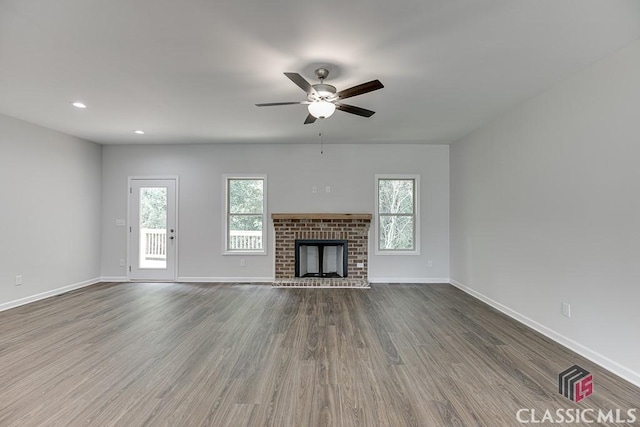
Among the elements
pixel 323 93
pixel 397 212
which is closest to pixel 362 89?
pixel 323 93

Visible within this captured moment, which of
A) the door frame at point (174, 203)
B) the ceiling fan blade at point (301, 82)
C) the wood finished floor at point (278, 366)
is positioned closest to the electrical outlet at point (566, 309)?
the wood finished floor at point (278, 366)

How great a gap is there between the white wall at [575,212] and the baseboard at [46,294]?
6676 millimetres

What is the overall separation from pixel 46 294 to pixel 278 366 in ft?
14.4

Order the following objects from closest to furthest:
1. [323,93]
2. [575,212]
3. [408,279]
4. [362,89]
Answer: [362,89] → [323,93] → [575,212] → [408,279]

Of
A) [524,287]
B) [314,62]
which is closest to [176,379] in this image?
[314,62]

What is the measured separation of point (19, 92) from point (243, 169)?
3.06 metres

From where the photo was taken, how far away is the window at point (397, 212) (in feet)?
18.3

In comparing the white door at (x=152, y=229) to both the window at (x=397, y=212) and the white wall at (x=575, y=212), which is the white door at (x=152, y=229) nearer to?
the window at (x=397, y=212)

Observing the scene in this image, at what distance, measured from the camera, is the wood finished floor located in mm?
1868

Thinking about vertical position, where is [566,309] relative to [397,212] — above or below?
below

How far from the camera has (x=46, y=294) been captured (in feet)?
14.6

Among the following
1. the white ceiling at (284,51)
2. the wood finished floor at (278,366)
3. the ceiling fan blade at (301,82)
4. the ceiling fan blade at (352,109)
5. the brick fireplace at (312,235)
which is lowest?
the wood finished floor at (278,366)

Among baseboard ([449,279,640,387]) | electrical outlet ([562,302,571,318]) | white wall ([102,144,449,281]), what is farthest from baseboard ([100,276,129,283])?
electrical outlet ([562,302,571,318])

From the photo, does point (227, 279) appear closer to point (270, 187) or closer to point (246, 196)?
point (246, 196)
